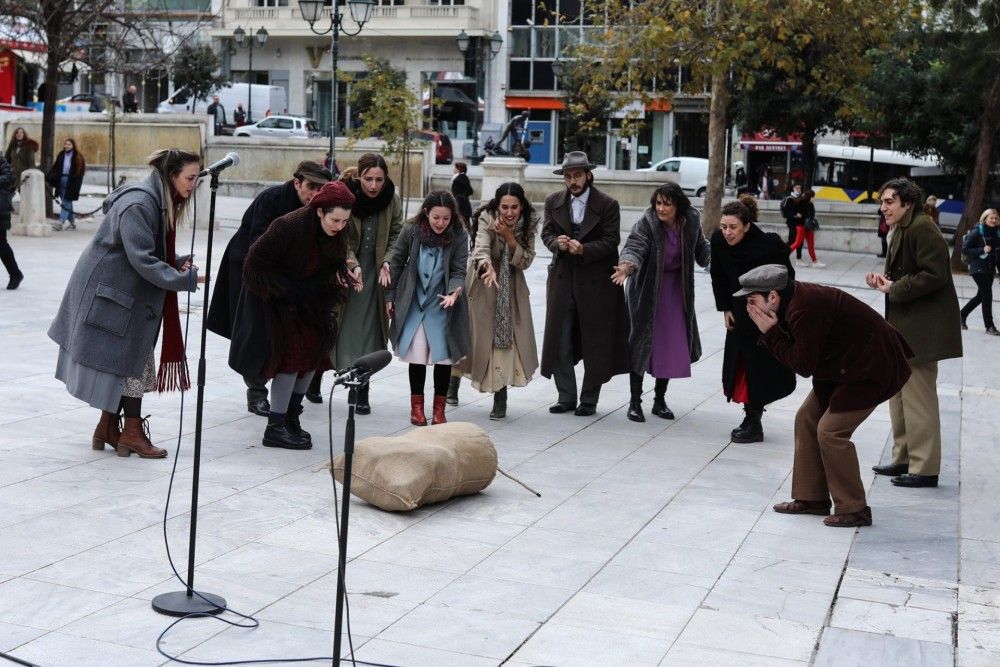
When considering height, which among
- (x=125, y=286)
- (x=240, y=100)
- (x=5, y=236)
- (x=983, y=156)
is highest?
(x=240, y=100)

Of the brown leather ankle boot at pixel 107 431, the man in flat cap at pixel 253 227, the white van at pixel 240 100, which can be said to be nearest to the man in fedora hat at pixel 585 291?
the man in flat cap at pixel 253 227

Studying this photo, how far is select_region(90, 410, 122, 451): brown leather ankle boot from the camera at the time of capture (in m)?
7.75

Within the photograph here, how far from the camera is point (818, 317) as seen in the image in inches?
255

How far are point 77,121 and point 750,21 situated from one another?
1960 cm

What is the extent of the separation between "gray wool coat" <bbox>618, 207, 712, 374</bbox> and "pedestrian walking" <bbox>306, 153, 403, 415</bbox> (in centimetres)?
166

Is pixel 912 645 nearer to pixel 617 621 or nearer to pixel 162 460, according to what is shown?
pixel 617 621

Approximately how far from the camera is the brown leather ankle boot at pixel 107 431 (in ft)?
25.4

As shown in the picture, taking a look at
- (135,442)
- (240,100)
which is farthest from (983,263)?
(240,100)

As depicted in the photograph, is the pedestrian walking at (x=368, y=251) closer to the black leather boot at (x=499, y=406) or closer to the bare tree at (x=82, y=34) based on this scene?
the black leather boot at (x=499, y=406)

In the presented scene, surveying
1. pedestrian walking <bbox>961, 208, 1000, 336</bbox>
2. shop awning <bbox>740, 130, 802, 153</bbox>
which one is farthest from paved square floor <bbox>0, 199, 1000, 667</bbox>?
shop awning <bbox>740, 130, 802, 153</bbox>

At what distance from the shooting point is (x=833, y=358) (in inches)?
262

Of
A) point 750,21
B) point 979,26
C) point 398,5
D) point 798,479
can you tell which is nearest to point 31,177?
point 750,21

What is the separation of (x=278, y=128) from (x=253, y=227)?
38.2 metres

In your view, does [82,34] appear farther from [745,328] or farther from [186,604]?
[186,604]
